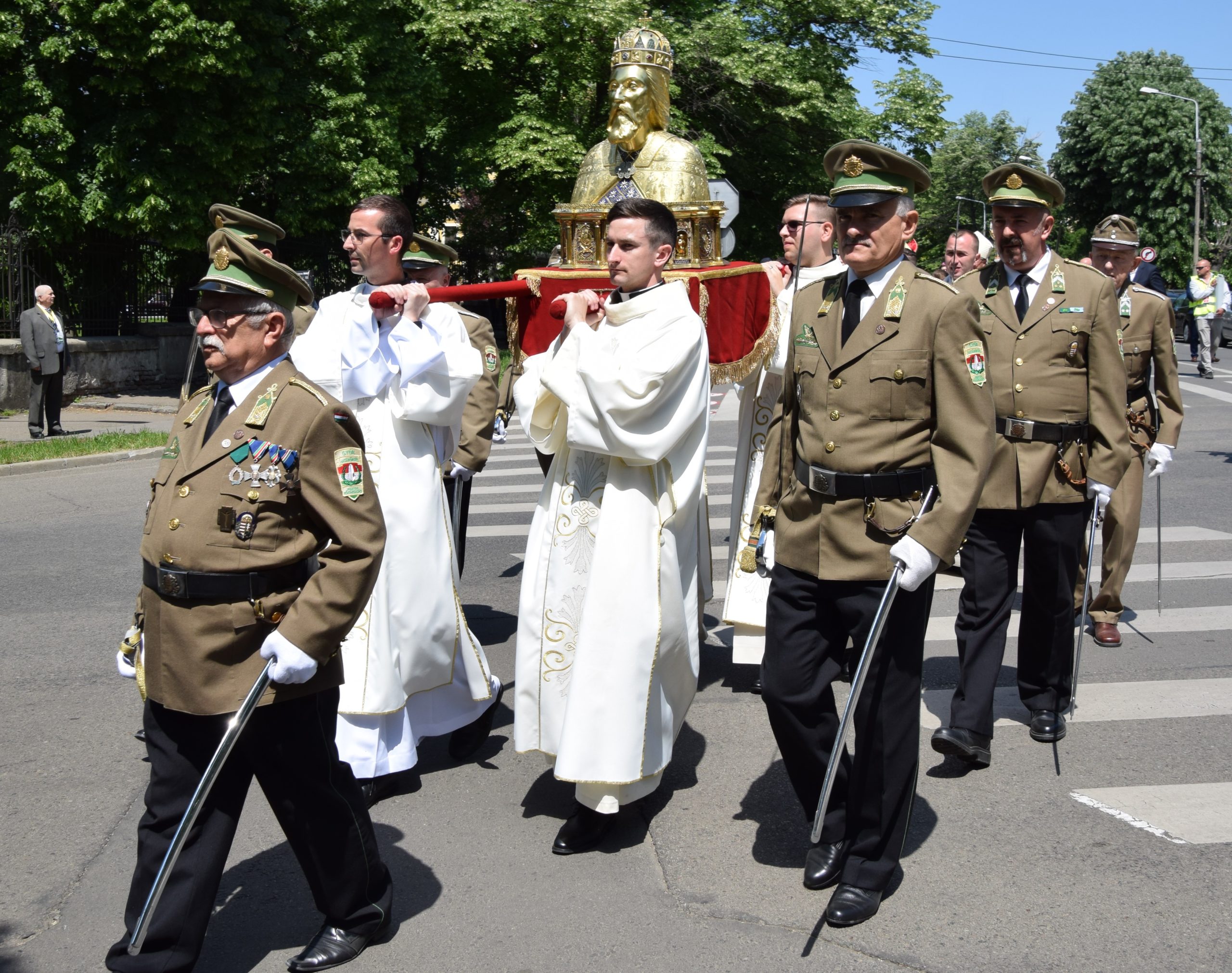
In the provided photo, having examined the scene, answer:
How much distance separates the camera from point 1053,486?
17.1ft

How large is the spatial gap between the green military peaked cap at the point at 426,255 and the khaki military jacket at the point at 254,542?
121 inches

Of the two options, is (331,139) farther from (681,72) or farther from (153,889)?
(153,889)

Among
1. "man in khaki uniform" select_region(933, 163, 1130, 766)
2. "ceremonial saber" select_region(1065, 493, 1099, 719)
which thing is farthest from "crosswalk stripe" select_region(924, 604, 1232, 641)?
"man in khaki uniform" select_region(933, 163, 1130, 766)

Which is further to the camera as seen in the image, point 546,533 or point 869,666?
point 546,533

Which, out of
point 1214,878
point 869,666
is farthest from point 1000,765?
point 869,666

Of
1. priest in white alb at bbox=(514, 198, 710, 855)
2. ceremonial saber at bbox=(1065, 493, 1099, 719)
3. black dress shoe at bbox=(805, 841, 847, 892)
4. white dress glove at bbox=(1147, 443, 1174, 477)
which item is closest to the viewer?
black dress shoe at bbox=(805, 841, 847, 892)

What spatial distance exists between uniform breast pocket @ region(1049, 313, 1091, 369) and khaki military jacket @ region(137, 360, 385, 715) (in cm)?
314

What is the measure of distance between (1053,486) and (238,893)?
11.1 ft

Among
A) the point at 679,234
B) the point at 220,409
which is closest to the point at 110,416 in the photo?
the point at 679,234

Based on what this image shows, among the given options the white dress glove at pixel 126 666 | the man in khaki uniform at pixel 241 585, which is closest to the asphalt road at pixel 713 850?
the man in khaki uniform at pixel 241 585

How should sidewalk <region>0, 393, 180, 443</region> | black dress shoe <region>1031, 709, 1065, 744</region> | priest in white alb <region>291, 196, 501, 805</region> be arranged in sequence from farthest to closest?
sidewalk <region>0, 393, 180, 443</region> → black dress shoe <region>1031, 709, 1065, 744</region> → priest in white alb <region>291, 196, 501, 805</region>

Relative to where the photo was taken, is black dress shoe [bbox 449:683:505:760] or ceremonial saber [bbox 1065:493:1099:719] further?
ceremonial saber [bbox 1065:493:1099:719]

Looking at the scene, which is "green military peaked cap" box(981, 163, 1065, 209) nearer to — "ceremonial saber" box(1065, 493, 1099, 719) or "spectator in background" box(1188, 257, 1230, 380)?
"ceremonial saber" box(1065, 493, 1099, 719)

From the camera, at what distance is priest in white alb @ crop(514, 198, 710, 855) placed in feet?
14.0
